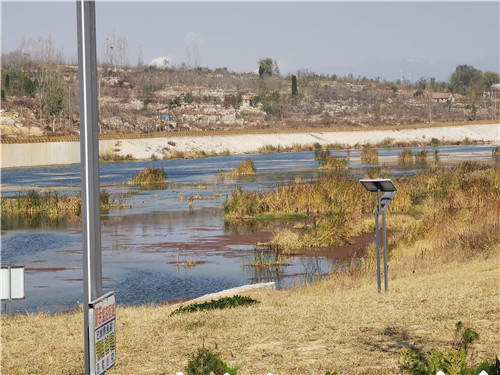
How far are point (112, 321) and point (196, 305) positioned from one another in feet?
21.0

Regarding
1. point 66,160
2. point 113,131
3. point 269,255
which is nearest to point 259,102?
point 113,131

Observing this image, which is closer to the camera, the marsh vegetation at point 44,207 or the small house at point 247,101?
the marsh vegetation at point 44,207

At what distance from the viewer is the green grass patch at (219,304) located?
12609mm

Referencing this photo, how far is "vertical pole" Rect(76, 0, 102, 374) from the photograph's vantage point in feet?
20.9

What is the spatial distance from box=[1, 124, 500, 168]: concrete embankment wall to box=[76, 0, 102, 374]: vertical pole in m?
58.8

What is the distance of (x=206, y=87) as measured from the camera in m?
145

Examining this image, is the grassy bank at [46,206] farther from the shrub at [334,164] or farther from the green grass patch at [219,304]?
the shrub at [334,164]

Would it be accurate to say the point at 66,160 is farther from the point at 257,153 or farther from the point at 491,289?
the point at 491,289

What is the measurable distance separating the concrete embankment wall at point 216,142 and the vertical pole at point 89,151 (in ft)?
193

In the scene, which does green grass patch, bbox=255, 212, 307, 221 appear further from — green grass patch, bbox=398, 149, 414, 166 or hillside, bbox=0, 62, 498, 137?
hillside, bbox=0, 62, 498, 137

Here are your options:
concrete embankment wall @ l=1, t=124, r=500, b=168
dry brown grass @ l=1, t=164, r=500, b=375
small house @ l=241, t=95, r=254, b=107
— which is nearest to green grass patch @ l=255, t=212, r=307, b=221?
dry brown grass @ l=1, t=164, r=500, b=375

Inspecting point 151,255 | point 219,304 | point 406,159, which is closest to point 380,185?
point 219,304

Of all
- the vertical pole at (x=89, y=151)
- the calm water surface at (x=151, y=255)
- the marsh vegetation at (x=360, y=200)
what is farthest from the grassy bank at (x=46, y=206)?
the vertical pole at (x=89, y=151)

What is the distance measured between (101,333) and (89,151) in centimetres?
141
